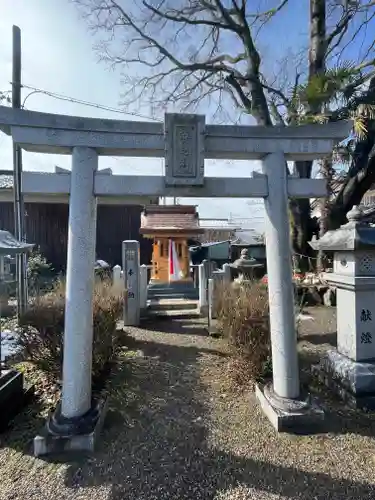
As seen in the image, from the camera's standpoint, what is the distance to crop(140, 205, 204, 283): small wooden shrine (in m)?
9.60

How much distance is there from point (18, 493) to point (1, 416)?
43.8 inches

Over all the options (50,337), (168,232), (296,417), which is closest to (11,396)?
(50,337)

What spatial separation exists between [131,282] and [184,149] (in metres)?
4.90

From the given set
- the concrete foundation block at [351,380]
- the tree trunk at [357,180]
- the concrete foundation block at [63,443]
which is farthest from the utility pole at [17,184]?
the tree trunk at [357,180]

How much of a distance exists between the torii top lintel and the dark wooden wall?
11564 mm

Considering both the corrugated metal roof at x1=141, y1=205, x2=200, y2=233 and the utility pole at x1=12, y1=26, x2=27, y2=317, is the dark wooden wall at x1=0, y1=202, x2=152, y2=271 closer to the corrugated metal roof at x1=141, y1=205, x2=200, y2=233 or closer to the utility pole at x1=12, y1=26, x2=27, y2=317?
the corrugated metal roof at x1=141, y1=205, x2=200, y2=233

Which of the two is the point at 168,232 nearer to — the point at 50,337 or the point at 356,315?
the point at 50,337

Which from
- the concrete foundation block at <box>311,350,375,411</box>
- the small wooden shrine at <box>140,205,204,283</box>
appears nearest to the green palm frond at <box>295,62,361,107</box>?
the small wooden shrine at <box>140,205,204,283</box>

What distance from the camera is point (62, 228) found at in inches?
559

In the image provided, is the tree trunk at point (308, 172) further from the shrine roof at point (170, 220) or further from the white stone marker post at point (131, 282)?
the white stone marker post at point (131, 282)

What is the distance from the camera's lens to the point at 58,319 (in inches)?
173

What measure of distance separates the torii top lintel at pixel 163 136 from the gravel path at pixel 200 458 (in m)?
3.15

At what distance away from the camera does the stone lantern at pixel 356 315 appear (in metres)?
3.79

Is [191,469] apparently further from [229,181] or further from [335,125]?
[335,125]
